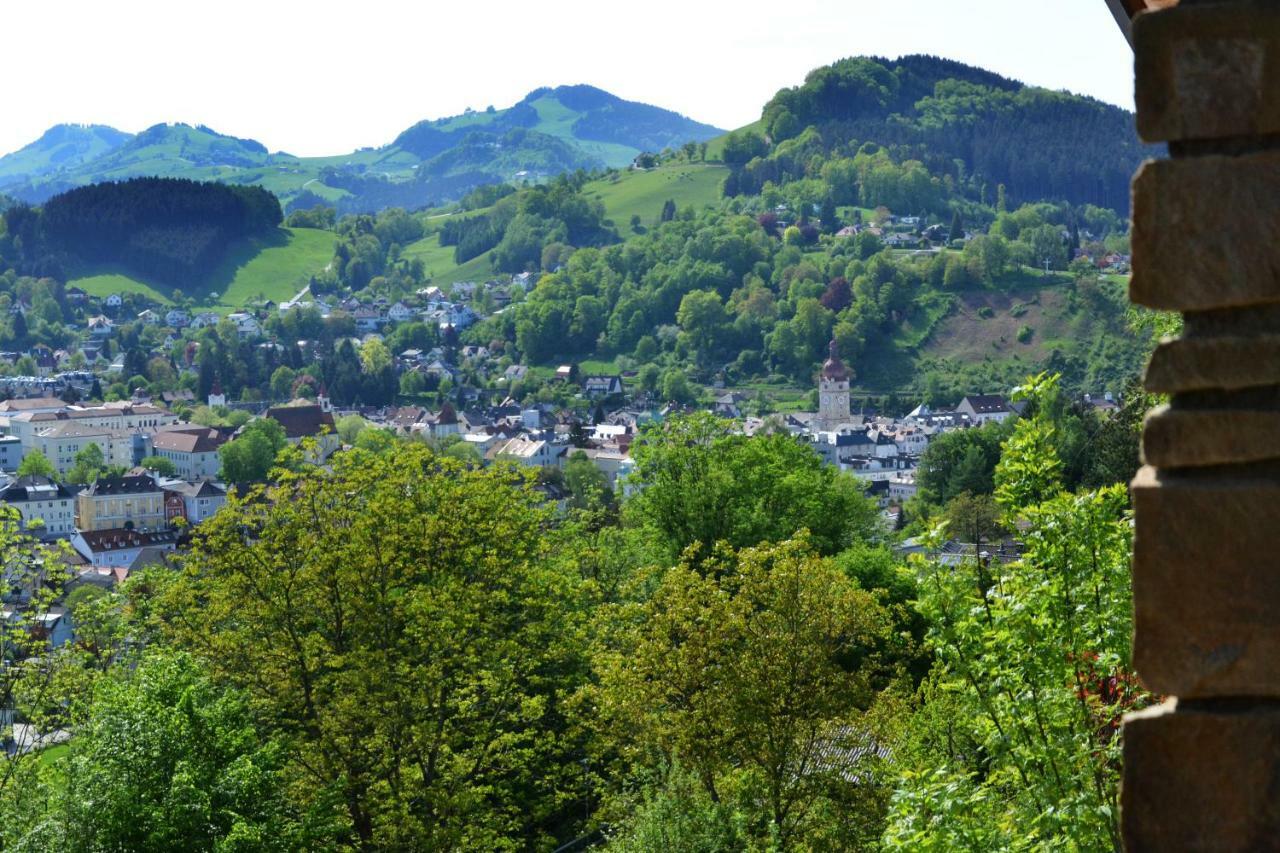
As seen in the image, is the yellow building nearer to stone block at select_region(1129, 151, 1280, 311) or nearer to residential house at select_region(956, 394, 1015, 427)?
residential house at select_region(956, 394, 1015, 427)

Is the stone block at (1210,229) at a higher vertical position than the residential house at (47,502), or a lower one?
higher

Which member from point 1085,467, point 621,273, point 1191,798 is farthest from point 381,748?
point 621,273

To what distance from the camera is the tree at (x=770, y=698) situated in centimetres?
1773

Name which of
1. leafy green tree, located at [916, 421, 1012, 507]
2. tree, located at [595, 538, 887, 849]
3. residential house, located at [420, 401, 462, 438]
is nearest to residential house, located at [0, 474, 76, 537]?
residential house, located at [420, 401, 462, 438]

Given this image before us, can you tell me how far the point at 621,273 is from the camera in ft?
643

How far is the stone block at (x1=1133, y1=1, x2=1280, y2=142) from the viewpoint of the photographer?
220 cm

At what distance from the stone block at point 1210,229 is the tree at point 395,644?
1766 centimetres

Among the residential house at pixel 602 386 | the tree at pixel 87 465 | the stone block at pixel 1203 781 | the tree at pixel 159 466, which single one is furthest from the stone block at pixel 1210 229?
the residential house at pixel 602 386

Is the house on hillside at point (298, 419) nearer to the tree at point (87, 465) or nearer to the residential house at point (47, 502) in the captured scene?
the tree at point (87, 465)

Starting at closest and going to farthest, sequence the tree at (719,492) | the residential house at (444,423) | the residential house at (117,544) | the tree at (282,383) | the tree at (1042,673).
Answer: the tree at (1042,673)
the tree at (719,492)
the residential house at (117,544)
the residential house at (444,423)
the tree at (282,383)

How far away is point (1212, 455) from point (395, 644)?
66.2 ft

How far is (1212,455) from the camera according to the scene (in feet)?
7.40

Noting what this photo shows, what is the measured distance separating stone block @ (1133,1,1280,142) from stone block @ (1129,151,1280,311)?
0.05m

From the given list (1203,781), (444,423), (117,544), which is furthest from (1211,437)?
(444,423)
